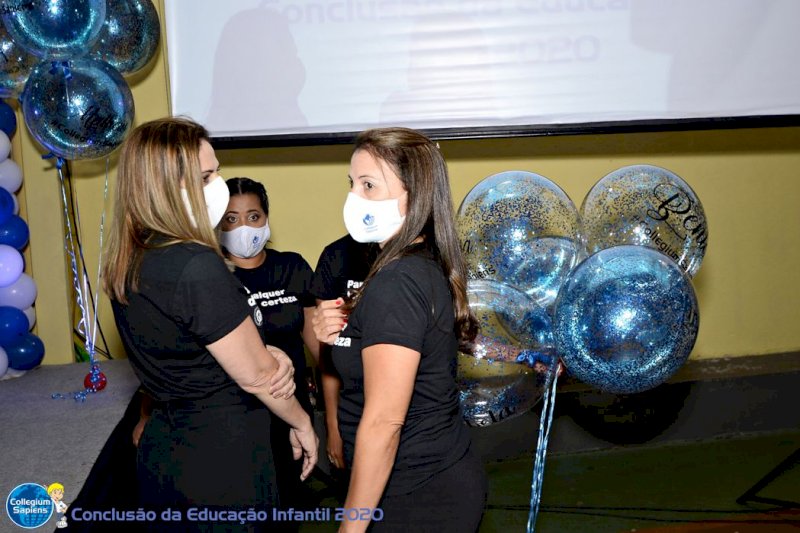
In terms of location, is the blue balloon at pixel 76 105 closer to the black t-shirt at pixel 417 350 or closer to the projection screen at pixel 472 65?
the projection screen at pixel 472 65

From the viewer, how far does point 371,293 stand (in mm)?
1421

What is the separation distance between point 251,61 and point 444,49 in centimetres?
75

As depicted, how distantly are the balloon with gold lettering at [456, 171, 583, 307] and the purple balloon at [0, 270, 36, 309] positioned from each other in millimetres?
1876

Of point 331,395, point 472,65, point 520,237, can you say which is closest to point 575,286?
point 520,237

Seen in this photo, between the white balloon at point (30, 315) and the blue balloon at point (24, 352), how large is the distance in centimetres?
10

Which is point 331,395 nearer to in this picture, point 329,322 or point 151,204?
point 329,322

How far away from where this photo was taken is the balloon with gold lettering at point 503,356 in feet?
6.66

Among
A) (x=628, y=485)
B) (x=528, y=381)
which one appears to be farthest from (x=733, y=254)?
(x=528, y=381)

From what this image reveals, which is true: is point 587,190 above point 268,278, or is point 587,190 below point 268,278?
above

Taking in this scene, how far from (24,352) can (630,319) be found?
2.38 m

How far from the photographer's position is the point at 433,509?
1.48 meters

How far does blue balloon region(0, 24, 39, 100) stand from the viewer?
2807mm

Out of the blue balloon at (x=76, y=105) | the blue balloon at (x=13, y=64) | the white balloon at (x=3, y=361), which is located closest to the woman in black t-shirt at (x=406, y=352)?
the blue balloon at (x=76, y=105)

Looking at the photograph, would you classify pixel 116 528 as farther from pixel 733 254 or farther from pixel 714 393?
pixel 733 254
